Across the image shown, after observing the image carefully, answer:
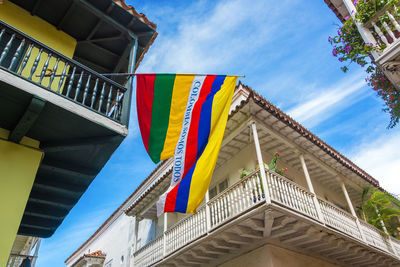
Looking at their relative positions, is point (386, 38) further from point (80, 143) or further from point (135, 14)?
point (80, 143)

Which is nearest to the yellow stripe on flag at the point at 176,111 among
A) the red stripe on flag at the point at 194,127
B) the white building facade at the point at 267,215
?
the red stripe on flag at the point at 194,127

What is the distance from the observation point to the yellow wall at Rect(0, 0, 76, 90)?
5.38 meters

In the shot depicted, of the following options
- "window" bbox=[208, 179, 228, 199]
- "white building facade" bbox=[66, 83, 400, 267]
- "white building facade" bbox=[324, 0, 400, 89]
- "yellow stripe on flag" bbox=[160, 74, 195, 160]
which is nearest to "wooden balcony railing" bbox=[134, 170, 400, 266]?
"white building facade" bbox=[66, 83, 400, 267]

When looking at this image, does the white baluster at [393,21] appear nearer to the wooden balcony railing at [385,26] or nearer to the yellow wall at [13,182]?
the wooden balcony railing at [385,26]

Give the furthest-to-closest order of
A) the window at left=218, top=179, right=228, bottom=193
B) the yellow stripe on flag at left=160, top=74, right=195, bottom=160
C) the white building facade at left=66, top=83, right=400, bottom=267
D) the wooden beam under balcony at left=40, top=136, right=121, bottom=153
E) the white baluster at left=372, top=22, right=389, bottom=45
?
the window at left=218, top=179, right=228, bottom=193 < the white building facade at left=66, top=83, right=400, bottom=267 < the white baluster at left=372, top=22, right=389, bottom=45 < the yellow stripe on flag at left=160, top=74, right=195, bottom=160 < the wooden beam under balcony at left=40, top=136, right=121, bottom=153

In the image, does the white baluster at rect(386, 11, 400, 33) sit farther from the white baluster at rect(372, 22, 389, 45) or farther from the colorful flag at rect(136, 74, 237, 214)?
the colorful flag at rect(136, 74, 237, 214)

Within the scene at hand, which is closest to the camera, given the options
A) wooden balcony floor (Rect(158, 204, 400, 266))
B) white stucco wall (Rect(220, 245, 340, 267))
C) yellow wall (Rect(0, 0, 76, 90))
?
yellow wall (Rect(0, 0, 76, 90))

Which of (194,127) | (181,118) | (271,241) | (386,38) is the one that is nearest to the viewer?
(194,127)

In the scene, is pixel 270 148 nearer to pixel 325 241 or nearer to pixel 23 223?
pixel 325 241

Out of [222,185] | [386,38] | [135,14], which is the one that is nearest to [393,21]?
[386,38]

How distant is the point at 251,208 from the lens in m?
7.14

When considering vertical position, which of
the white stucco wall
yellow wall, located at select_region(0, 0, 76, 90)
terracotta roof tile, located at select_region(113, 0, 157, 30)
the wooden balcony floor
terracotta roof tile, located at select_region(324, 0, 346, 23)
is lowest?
the white stucco wall

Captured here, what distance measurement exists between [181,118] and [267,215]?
3.83 meters

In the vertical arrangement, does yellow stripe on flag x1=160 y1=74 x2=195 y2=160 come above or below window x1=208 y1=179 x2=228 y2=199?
below
